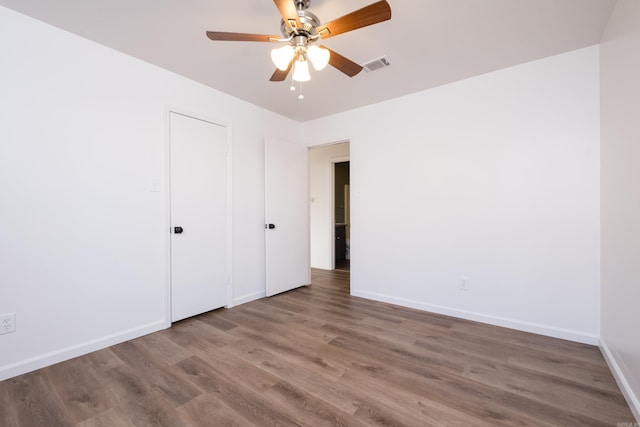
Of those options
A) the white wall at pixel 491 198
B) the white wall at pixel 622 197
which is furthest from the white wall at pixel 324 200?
the white wall at pixel 622 197

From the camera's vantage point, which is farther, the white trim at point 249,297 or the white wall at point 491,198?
the white trim at point 249,297

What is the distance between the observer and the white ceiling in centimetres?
186

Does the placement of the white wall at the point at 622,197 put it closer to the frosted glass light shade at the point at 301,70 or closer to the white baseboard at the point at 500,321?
the white baseboard at the point at 500,321

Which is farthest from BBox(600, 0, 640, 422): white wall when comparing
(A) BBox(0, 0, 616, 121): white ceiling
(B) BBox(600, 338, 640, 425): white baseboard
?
(A) BBox(0, 0, 616, 121): white ceiling

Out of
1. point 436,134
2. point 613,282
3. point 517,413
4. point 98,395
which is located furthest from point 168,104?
point 613,282

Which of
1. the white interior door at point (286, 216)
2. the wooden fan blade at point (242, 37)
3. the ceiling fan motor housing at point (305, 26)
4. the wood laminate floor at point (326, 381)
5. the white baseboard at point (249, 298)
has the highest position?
the ceiling fan motor housing at point (305, 26)

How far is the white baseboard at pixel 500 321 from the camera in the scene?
238cm

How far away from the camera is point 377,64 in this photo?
2.58 m

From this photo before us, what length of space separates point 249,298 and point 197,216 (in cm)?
125

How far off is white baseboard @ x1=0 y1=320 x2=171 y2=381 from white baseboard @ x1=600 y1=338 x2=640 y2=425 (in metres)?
3.46

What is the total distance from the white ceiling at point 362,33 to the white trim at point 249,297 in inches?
98.9

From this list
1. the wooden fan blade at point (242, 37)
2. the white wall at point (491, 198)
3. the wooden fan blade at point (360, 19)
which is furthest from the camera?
the white wall at point (491, 198)

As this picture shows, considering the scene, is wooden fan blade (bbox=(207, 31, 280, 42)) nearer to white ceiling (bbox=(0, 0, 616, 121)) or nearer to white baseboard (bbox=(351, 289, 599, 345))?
Result: white ceiling (bbox=(0, 0, 616, 121))

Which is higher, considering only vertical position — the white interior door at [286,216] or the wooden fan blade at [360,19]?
the wooden fan blade at [360,19]
